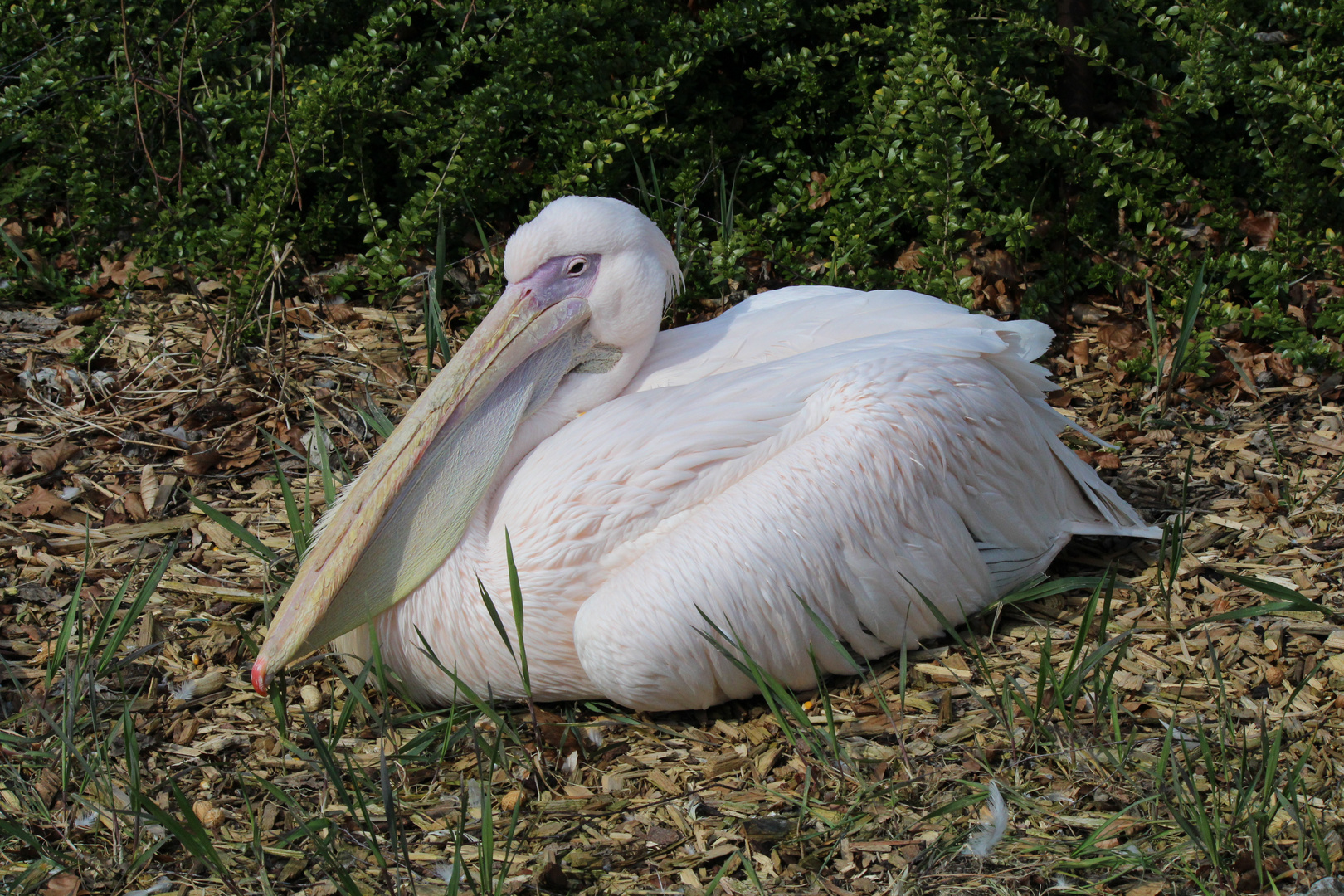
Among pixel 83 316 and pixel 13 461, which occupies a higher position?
pixel 83 316

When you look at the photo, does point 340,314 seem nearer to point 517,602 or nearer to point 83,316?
point 83,316

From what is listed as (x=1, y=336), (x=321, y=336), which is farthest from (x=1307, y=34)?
(x=1, y=336)

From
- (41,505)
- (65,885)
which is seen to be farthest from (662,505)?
(41,505)

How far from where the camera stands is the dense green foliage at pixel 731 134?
13.3 ft

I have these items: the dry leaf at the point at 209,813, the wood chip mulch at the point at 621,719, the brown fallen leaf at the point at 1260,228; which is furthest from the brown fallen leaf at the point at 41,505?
the brown fallen leaf at the point at 1260,228

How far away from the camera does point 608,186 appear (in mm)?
4469

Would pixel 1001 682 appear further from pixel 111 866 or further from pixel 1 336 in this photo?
pixel 1 336

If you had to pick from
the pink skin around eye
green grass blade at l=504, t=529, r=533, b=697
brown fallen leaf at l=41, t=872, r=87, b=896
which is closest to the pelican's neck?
the pink skin around eye

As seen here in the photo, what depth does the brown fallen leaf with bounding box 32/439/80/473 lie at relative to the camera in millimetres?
3799

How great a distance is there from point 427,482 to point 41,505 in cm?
153

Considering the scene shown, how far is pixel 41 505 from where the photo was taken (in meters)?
3.63

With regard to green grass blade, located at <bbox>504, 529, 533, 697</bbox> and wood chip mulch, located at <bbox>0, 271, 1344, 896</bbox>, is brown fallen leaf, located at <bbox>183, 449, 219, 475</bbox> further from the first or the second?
green grass blade, located at <bbox>504, 529, 533, 697</bbox>

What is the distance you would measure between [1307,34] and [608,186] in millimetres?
2571

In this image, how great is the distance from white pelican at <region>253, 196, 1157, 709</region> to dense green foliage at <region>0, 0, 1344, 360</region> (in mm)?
1169
